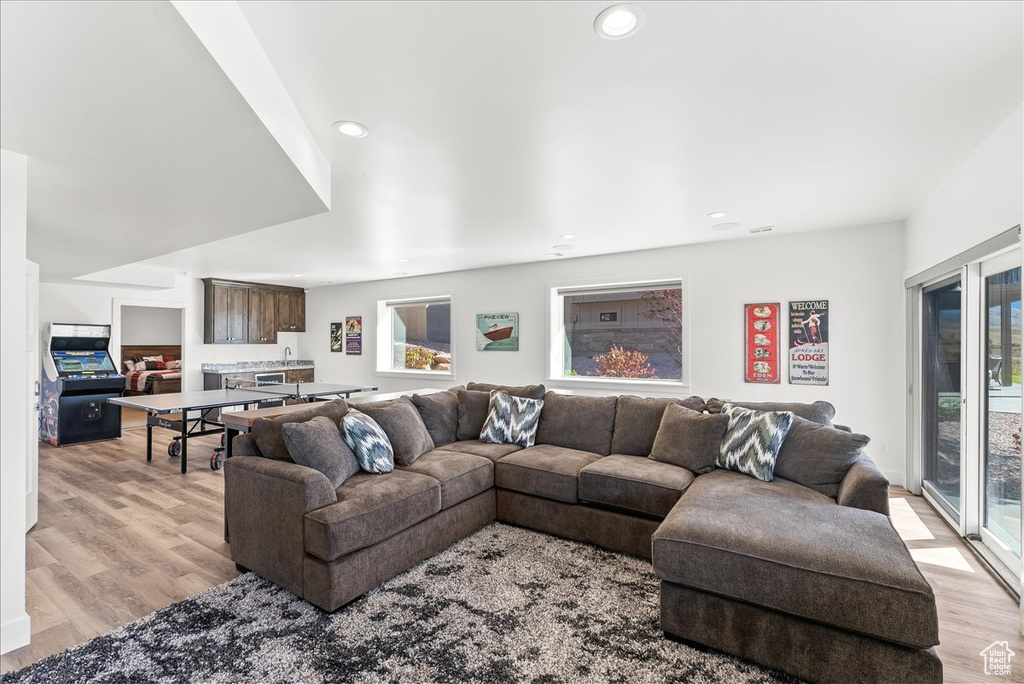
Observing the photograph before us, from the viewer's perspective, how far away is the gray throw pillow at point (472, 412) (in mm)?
4055

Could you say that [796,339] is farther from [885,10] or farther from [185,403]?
[185,403]

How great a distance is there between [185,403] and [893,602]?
5244mm

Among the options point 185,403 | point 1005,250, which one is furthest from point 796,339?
point 185,403

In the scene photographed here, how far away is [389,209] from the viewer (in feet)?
12.3

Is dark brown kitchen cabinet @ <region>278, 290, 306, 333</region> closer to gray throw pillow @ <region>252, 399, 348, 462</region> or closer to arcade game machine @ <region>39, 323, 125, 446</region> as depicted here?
arcade game machine @ <region>39, 323, 125, 446</region>

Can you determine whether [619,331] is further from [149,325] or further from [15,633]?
[149,325]

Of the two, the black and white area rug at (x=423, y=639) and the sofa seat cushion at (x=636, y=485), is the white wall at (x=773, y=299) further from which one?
the black and white area rug at (x=423, y=639)

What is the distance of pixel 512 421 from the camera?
12.7 ft

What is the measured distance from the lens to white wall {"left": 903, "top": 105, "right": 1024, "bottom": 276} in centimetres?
226

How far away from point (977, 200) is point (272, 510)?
14.0 ft

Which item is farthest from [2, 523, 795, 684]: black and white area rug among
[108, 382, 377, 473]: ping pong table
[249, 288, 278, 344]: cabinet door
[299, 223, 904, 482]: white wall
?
[249, 288, 278, 344]: cabinet door

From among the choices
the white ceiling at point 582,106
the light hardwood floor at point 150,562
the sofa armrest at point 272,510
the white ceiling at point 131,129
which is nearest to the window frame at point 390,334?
the light hardwood floor at point 150,562

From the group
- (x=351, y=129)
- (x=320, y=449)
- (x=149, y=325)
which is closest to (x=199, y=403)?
(x=320, y=449)

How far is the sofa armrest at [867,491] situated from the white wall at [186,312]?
333 inches
